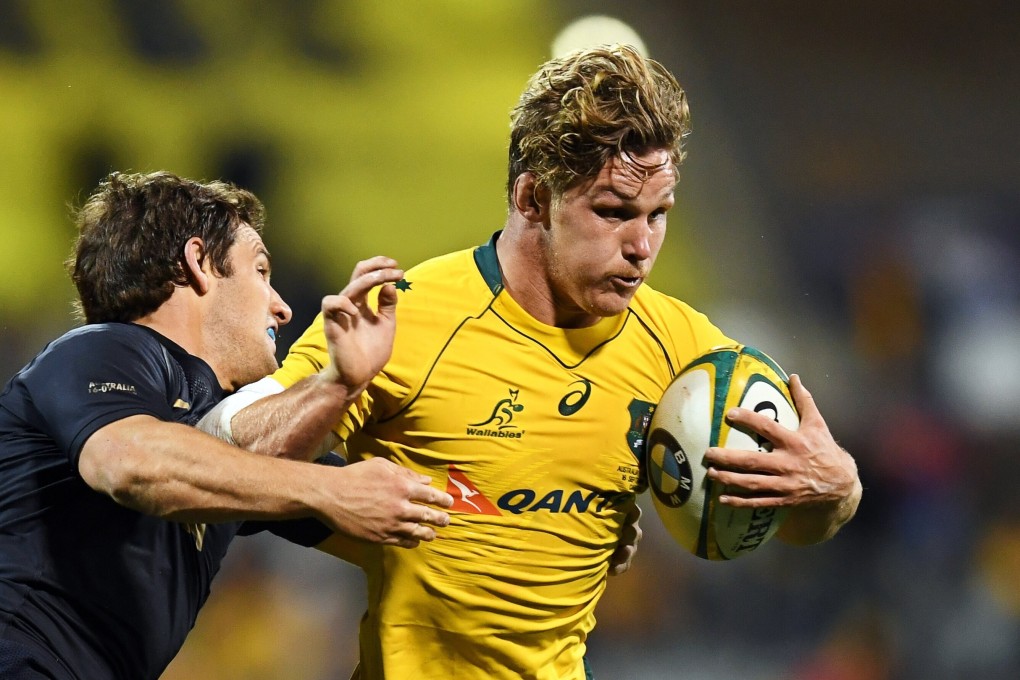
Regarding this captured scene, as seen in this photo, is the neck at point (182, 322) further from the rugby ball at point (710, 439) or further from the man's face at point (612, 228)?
the rugby ball at point (710, 439)

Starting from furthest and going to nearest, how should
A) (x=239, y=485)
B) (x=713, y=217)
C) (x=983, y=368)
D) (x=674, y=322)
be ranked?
(x=713, y=217) < (x=983, y=368) < (x=674, y=322) < (x=239, y=485)

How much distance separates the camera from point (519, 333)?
243cm

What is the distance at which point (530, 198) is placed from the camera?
8.07ft

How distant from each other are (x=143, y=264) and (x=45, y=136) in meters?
3.25

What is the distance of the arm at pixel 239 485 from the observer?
76.6 inches

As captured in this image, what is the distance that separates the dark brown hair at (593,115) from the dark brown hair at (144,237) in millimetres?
1133

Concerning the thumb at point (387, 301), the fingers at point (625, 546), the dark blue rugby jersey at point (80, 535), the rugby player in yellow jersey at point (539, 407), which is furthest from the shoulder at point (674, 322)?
the dark blue rugby jersey at point (80, 535)

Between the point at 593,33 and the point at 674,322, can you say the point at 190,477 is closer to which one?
the point at 674,322

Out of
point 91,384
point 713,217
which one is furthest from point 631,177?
point 713,217

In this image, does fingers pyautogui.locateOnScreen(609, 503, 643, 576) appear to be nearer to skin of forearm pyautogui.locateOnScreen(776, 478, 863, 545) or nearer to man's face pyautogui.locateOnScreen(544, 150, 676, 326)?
skin of forearm pyautogui.locateOnScreen(776, 478, 863, 545)

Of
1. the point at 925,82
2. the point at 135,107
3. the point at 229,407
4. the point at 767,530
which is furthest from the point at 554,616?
the point at 925,82

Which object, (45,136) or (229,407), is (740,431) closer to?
(229,407)

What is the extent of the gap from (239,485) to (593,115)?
1.11 metres

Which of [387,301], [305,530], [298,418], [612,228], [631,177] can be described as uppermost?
[631,177]
